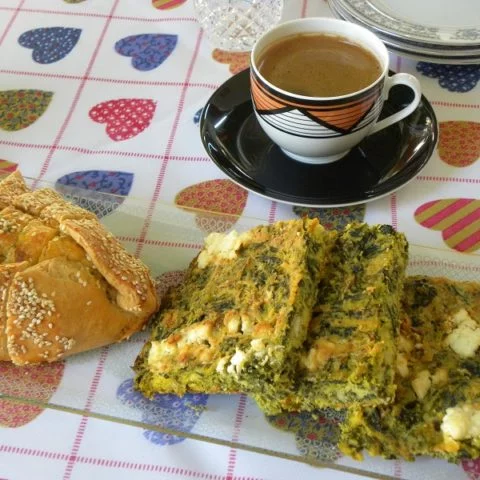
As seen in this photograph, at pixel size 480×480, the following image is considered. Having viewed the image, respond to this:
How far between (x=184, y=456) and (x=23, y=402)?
34 centimetres

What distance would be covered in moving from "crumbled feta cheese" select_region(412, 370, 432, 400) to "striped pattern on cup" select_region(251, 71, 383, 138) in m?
0.63

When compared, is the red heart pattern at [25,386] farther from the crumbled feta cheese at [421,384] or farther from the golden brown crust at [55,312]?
the crumbled feta cheese at [421,384]

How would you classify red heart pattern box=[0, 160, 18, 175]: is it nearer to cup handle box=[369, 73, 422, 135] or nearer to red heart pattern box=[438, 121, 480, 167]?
cup handle box=[369, 73, 422, 135]

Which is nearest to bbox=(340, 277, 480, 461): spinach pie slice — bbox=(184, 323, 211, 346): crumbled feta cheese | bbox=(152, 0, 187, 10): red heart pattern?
bbox=(184, 323, 211, 346): crumbled feta cheese

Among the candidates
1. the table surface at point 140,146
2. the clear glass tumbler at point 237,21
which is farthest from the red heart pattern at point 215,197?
the clear glass tumbler at point 237,21

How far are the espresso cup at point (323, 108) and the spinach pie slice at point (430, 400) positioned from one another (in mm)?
502

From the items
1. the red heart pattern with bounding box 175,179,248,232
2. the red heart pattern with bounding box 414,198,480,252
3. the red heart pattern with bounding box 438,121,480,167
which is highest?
the red heart pattern with bounding box 438,121,480,167

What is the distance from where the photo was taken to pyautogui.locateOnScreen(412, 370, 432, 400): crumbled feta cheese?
1.15 meters

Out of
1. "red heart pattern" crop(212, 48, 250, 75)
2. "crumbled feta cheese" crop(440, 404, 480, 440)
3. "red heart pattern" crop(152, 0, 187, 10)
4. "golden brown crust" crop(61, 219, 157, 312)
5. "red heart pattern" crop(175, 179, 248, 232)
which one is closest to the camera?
"crumbled feta cheese" crop(440, 404, 480, 440)

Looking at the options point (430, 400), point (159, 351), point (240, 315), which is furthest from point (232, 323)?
point (430, 400)

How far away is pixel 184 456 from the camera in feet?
4.13

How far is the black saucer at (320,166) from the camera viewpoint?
159cm

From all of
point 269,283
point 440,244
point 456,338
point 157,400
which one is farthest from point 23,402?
point 440,244

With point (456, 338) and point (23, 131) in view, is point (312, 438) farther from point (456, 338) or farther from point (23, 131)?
point (23, 131)
